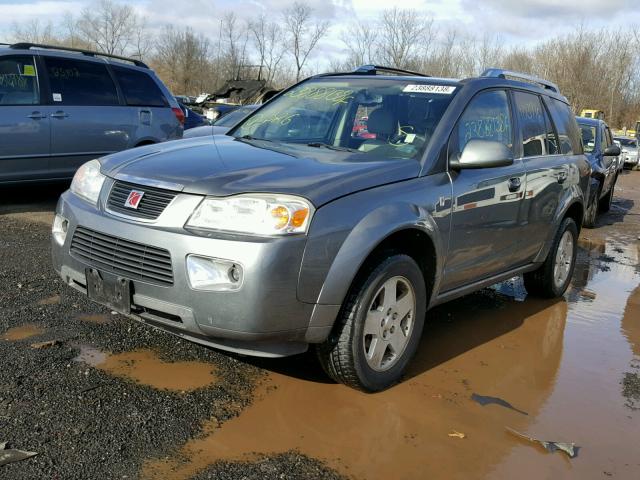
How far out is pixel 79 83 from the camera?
25.4 feet

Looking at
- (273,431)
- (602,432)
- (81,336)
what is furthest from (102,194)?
(602,432)

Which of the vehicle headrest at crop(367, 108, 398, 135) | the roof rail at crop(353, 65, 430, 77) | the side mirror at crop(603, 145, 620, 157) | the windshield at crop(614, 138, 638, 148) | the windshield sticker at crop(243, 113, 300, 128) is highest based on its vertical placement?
the roof rail at crop(353, 65, 430, 77)

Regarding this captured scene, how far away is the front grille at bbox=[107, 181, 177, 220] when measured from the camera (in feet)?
10.1

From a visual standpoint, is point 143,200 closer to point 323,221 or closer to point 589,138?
point 323,221

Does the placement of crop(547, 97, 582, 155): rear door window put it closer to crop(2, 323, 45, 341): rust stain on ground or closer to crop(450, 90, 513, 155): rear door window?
crop(450, 90, 513, 155): rear door window

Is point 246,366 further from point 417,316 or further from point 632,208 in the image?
point 632,208

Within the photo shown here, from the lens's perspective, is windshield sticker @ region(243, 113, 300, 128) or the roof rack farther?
the roof rack

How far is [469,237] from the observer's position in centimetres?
390

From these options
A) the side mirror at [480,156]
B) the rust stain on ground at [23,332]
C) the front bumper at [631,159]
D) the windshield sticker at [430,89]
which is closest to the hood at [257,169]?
the side mirror at [480,156]

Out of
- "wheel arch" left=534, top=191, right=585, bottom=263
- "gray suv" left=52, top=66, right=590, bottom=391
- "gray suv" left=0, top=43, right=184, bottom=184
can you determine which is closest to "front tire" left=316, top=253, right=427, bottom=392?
"gray suv" left=52, top=66, right=590, bottom=391

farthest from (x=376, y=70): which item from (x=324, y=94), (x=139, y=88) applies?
(x=139, y=88)

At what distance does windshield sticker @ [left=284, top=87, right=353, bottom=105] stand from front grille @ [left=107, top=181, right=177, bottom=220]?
1703 mm

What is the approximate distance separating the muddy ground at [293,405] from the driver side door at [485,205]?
0.60 m

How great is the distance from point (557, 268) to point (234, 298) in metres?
3.61
